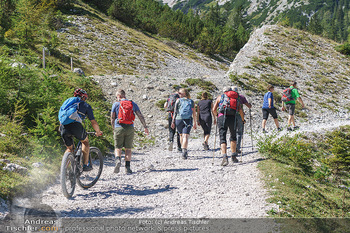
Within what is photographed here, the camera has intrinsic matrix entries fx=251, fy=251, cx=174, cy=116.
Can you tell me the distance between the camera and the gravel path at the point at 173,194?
4887 millimetres

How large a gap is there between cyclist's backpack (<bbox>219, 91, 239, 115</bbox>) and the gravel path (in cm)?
174

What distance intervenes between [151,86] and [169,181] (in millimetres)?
11679

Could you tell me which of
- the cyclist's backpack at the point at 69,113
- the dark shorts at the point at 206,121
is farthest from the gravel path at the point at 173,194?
the dark shorts at the point at 206,121

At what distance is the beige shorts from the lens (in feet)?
23.7

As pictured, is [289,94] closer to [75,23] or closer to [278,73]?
[278,73]

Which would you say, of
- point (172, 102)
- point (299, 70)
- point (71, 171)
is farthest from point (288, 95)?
point (299, 70)

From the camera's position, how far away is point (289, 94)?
13219 mm

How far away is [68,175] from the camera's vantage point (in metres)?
5.43

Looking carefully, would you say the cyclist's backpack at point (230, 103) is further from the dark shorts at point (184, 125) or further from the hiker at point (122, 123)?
the hiker at point (122, 123)

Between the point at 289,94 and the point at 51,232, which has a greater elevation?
the point at 289,94

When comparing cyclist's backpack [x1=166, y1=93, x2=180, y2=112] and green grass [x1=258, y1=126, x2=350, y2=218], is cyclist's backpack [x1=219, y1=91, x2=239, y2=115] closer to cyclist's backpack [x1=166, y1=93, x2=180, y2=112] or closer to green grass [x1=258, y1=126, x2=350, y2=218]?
green grass [x1=258, y1=126, x2=350, y2=218]

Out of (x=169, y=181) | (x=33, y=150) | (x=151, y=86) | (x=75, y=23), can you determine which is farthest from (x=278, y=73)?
(x=75, y=23)

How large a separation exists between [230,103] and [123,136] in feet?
11.0

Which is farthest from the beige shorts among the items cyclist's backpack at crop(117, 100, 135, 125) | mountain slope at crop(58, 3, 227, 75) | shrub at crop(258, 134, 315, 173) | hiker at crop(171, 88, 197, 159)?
mountain slope at crop(58, 3, 227, 75)
